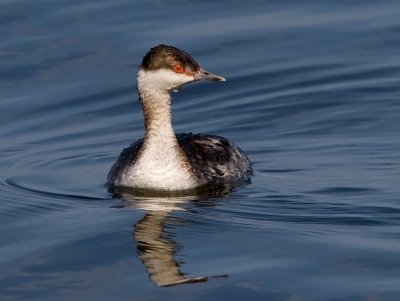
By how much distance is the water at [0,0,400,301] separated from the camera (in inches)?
494

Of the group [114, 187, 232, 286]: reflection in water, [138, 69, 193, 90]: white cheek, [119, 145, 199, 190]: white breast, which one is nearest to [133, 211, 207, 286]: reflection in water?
[114, 187, 232, 286]: reflection in water

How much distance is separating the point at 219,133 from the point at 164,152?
242cm

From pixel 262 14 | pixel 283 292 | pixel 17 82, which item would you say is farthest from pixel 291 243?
pixel 262 14

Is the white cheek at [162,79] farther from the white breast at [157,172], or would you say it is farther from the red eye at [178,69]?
the white breast at [157,172]

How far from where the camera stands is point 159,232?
14.0m

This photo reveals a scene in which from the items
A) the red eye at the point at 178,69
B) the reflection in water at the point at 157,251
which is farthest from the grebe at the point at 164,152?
the reflection in water at the point at 157,251

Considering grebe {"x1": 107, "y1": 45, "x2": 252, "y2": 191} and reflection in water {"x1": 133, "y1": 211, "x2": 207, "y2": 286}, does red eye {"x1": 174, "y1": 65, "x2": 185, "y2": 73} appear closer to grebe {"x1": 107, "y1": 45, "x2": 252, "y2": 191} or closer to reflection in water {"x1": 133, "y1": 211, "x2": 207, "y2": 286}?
grebe {"x1": 107, "y1": 45, "x2": 252, "y2": 191}

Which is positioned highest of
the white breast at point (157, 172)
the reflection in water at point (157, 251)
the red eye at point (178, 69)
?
the red eye at point (178, 69)

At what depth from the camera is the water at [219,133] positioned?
1255 cm

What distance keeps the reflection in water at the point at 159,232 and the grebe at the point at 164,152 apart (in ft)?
0.53

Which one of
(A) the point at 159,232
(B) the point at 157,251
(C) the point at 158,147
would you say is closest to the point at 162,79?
(C) the point at 158,147

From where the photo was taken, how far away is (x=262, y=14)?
70.8 ft

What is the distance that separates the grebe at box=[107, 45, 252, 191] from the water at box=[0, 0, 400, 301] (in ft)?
0.81

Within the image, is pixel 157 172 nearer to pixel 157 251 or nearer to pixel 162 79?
pixel 162 79
